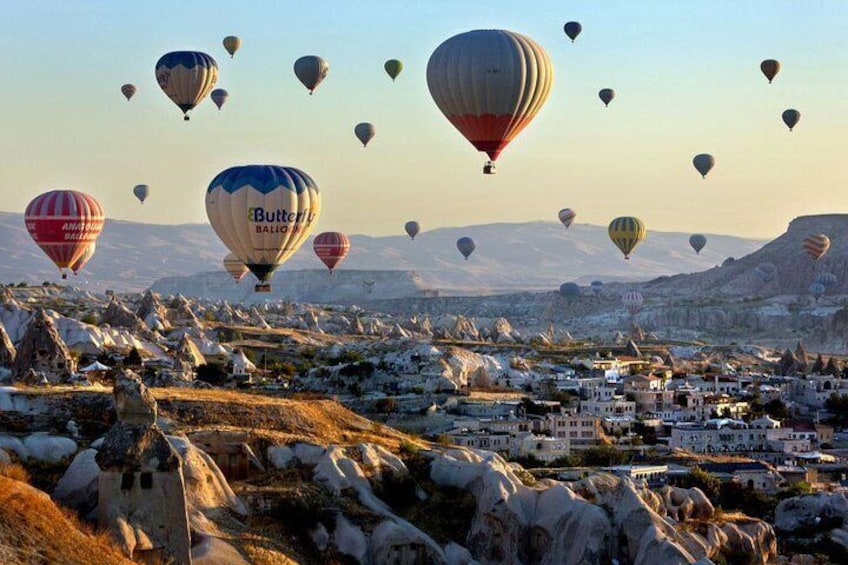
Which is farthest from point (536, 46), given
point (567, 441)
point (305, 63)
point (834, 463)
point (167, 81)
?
point (305, 63)

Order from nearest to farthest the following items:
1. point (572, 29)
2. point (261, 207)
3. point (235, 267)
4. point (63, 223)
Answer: point (261, 207)
point (63, 223)
point (572, 29)
point (235, 267)

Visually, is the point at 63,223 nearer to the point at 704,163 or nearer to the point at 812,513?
the point at 812,513

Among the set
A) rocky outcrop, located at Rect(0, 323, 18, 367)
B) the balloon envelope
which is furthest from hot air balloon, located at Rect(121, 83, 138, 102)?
rocky outcrop, located at Rect(0, 323, 18, 367)

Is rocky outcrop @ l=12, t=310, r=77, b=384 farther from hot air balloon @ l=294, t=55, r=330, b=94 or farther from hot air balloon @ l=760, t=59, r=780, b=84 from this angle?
hot air balloon @ l=760, t=59, r=780, b=84

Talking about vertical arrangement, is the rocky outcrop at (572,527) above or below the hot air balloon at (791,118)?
below

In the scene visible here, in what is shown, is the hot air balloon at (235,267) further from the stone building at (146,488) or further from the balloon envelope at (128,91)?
the stone building at (146,488)

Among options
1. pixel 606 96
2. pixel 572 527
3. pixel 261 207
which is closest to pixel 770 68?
pixel 606 96

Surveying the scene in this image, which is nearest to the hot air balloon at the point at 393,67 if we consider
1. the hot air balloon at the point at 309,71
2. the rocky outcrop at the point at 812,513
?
the hot air balloon at the point at 309,71

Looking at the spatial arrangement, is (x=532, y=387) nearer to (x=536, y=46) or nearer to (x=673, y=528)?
(x=536, y=46)
